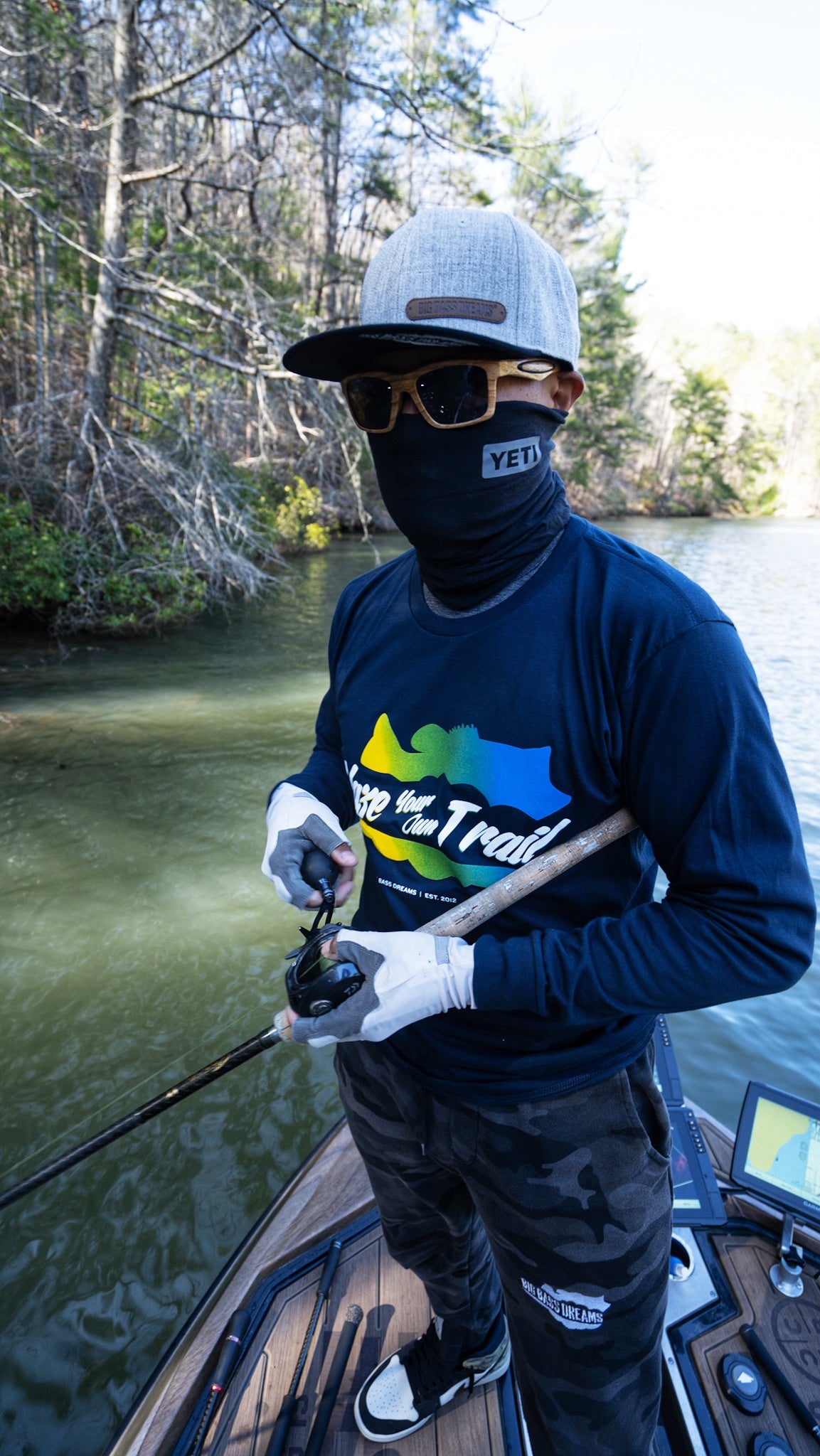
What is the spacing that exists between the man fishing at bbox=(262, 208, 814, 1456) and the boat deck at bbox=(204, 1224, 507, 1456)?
0.57 meters

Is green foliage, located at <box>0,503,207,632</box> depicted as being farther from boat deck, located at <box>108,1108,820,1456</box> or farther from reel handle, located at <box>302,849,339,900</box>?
reel handle, located at <box>302,849,339,900</box>

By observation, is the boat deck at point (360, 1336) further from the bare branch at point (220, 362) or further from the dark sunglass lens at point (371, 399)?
the bare branch at point (220, 362)

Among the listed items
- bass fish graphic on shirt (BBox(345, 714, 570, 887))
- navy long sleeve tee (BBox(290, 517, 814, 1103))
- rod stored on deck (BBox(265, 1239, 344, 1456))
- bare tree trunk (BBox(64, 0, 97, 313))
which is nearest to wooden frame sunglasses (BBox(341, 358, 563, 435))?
navy long sleeve tee (BBox(290, 517, 814, 1103))

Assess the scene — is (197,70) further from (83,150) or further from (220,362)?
(220,362)

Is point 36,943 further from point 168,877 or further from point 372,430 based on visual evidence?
point 372,430

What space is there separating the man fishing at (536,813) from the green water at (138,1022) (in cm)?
218

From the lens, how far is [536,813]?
1.26 metres

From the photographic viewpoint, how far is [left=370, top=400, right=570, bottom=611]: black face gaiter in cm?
129

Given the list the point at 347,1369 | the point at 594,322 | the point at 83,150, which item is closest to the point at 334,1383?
the point at 347,1369

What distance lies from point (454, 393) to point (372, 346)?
157 millimetres

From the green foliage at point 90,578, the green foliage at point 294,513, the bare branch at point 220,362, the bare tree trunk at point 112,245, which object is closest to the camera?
the bare branch at point 220,362

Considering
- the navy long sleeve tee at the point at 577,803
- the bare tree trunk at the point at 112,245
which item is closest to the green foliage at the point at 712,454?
the bare tree trunk at the point at 112,245

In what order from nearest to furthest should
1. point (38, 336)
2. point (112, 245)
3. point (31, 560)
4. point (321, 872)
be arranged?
point (321, 872) → point (31, 560) → point (112, 245) → point (38, 336)

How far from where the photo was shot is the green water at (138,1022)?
2.93 m
